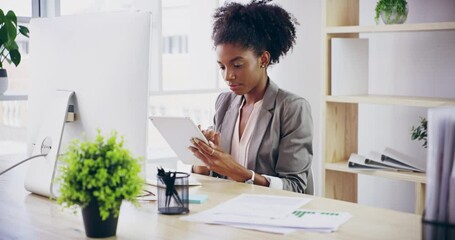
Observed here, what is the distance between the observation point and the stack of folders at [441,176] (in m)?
1.22

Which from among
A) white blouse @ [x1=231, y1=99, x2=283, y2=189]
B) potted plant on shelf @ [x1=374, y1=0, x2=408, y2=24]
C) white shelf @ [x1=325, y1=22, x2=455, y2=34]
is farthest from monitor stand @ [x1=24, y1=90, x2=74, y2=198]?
potted plant on shelf @ [x1=374, y1=0, x2=408, y2=24]

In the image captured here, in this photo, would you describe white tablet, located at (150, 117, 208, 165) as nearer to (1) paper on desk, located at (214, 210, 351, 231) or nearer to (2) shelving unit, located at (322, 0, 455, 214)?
(1) paper on desk, located at (214, 210, 351, 231)

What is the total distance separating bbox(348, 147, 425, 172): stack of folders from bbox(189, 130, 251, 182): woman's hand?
3.99 ft

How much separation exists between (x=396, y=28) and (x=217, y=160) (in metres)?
1.32

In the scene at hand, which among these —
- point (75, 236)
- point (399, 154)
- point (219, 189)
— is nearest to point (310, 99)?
point (399, 154)

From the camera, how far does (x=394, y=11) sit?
3.29 m

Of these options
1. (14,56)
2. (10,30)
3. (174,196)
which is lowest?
(174,196)

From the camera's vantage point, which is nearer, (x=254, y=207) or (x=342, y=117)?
(x=254, y=207)

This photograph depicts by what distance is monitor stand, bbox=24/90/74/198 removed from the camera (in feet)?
6.59

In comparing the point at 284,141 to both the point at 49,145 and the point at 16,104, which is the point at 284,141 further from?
the point at 16,104

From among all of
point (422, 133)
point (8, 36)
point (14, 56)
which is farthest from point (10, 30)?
point (422, 133)

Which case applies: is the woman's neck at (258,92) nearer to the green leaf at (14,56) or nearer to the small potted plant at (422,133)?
the small potted plant at (422,133)

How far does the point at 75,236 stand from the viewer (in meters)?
1.63

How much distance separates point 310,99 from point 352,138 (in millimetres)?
643
